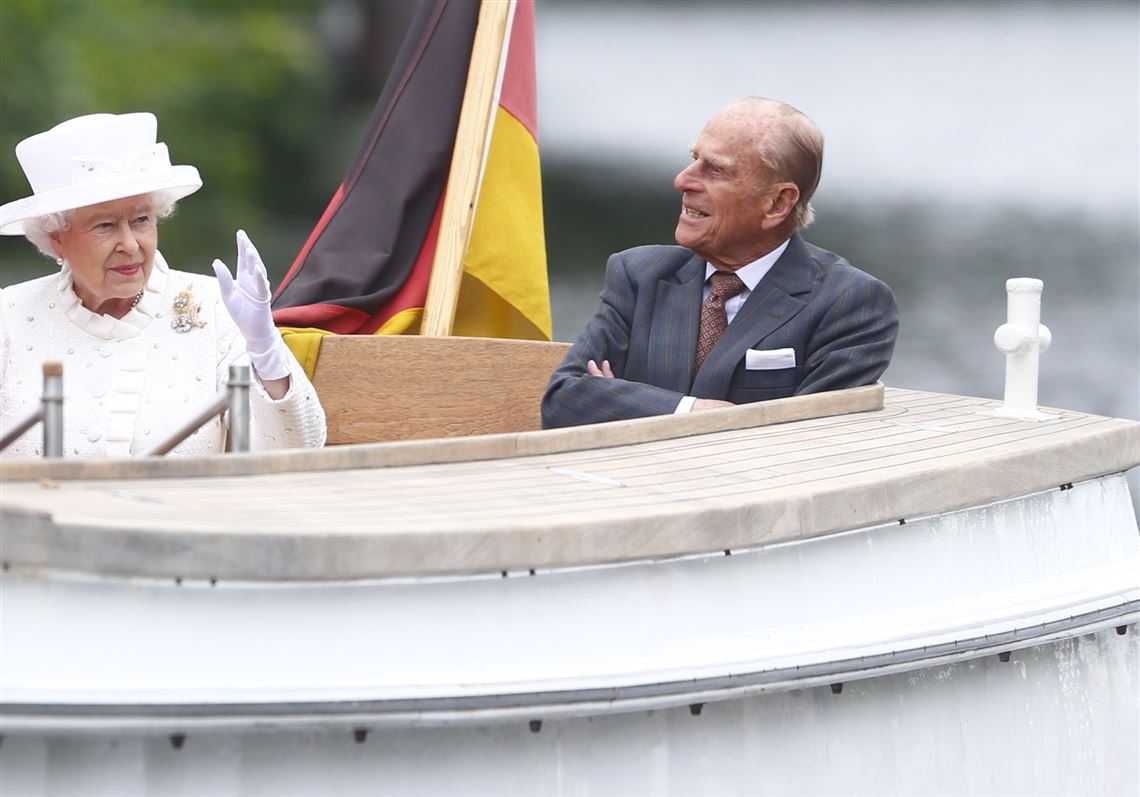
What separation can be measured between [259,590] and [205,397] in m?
1.07

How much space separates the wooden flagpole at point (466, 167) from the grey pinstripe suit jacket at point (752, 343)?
1009 mm

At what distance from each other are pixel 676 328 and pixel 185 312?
0.92 m

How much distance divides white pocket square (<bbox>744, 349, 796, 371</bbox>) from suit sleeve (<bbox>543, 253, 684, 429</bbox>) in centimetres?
15

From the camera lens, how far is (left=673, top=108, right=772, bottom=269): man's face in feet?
10.4

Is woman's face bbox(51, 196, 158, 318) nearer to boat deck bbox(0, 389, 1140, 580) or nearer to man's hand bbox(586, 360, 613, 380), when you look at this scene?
boat deck bbox(0, 389, 1140, 580)

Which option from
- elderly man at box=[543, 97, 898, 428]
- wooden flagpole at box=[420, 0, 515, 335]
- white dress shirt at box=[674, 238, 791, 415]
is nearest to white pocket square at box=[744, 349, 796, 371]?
elderly man at box=[543, 97, 898, 428]

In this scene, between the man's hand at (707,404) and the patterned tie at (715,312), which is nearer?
the man's hand at (707,404)

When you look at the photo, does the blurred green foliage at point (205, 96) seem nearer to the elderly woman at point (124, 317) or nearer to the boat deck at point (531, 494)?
the elderly woman at point (124, 317)

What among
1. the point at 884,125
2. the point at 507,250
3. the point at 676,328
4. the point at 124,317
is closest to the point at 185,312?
the point at 124,317

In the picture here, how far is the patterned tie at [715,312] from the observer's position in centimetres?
323

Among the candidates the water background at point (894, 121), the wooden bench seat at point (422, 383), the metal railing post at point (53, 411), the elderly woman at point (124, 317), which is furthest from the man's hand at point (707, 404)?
the water background at point (894, 121)

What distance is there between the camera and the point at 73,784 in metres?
2.15

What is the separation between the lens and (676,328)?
324 cm

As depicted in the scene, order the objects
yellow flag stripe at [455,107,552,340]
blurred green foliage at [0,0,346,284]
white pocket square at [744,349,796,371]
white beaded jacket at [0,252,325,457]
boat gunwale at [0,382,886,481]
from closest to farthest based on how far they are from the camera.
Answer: boat gunwale at [0,382,886,481], white beaded jacket at [0,252,325,457], white pocket square at [744,349,796,371], yellow flag stripe at [455,107,552,340], blurred green foliage at [0,0,346,284]
